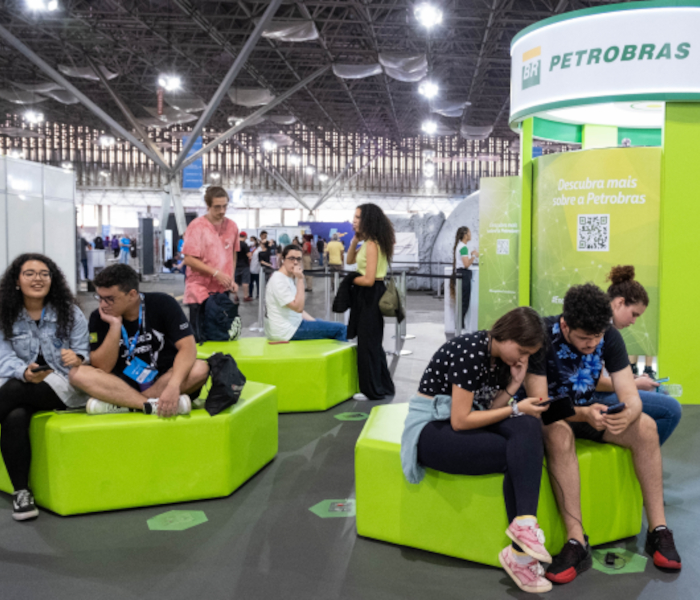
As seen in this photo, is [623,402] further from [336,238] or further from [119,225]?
[119,225]

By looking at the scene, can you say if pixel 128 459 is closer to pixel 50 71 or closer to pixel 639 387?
pixel 639 387

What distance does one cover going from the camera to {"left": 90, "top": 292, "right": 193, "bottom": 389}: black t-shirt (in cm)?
335

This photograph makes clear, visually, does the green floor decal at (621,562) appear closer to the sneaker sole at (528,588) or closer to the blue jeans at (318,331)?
the sneaker sole at (528,588)

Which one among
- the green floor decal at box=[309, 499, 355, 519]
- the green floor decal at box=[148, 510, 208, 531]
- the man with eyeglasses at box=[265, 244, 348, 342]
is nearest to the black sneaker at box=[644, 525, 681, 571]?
the green floor decal at box=[309, 499, 355, 519]

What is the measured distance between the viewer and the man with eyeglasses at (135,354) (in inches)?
127

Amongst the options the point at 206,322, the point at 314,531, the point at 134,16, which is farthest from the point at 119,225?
the point at 314,531

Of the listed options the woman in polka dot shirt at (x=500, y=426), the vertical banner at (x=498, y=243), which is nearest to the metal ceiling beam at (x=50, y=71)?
the vertical banner at (x=498, y=243)

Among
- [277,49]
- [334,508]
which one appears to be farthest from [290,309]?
[277,49]

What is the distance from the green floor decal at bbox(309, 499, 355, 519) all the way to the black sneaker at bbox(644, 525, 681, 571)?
131 cm

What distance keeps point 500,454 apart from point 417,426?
1.17 ft

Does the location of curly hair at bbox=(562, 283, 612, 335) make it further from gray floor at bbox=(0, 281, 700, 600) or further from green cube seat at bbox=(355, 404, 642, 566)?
gray floor at bbox=(0, 281, 700, 600)

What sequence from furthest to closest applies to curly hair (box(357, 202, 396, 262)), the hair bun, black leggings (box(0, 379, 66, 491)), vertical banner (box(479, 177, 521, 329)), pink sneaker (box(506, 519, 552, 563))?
1. vertical banner (box(479, 177, 521, 329))
2. curly hair (box(357, 202, 396, 262))
3. the hair bun
4. black leggings (box(0, 379, 66, 491))
5. pink sneaker (box(506, 519, 552, 563))

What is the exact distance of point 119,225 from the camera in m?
38.2

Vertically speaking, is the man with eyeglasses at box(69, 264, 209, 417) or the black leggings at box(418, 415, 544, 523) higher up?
the man with eyeglasses at box(69, 264, 209, 417)
